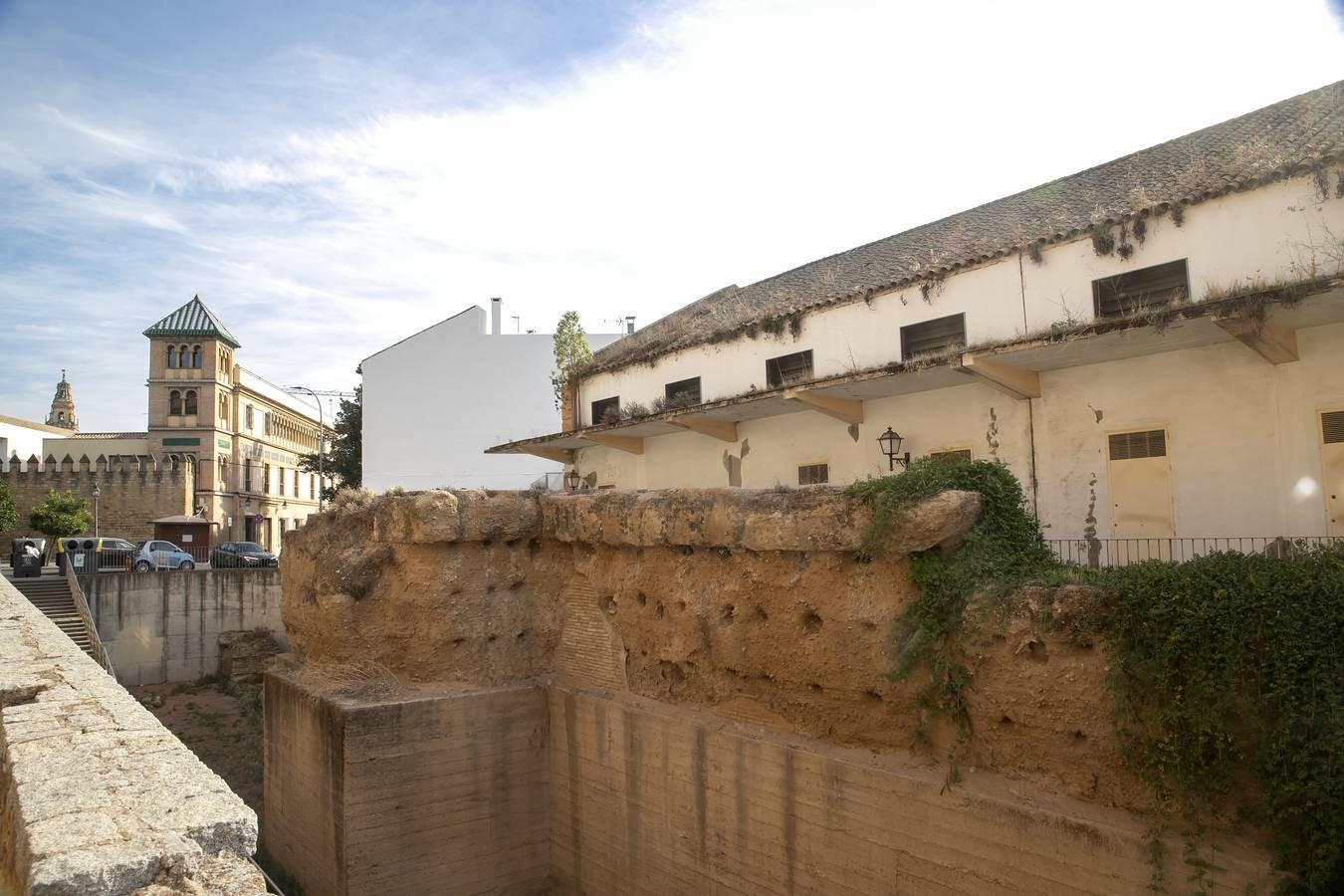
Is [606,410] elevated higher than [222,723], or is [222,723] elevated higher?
[606,410]

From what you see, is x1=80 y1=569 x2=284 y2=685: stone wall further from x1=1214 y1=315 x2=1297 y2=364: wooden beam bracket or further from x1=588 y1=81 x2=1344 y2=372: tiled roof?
x1=1214 y1=315 x2=1297 y2=364: wooden beam bracket

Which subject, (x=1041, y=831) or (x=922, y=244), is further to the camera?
(x=922, y=244)

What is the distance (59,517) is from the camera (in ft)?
103

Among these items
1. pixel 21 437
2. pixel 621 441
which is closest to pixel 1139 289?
pixel 621 441

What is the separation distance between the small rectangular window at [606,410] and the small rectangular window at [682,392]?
0.97m

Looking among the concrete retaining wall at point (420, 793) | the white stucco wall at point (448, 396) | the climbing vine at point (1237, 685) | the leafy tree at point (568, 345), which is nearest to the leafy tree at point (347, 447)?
the white stucco wall at point (448, 396)

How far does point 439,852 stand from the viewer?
8.92 meters

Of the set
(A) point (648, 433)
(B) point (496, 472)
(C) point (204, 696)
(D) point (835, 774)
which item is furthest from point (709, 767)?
(B) point (496, 472)

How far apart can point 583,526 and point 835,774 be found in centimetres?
378

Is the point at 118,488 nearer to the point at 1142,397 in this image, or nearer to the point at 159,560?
the point at 159,560

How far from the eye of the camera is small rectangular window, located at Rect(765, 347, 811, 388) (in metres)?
13.7

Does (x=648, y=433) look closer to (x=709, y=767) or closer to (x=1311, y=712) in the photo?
(x=709, y=767)

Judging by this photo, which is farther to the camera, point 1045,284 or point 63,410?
point 63,410

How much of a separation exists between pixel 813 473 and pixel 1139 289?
4.68 metres
